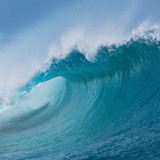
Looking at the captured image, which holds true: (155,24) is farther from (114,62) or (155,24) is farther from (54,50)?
(54,50)

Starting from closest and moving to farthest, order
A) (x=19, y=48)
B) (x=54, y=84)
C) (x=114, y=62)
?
(x=114, y=62) < (x=19, y=48) < (x=54, y=84)

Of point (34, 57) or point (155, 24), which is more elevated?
point (34, 57)

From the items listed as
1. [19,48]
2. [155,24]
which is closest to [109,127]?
[155,24]

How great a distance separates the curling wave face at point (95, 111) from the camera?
11.8 ft

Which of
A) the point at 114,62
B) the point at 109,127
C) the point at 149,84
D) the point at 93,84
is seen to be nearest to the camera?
the point at 109,127

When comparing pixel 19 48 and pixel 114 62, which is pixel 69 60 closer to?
pixel 114 62

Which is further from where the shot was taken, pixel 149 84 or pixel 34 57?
pixel 34 57

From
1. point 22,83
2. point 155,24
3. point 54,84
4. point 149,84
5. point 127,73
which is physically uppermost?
point 54,84

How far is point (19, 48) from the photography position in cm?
1079

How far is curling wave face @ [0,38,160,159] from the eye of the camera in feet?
11.8

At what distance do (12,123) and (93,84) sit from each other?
381 cm

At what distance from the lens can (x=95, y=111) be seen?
21.6 feet

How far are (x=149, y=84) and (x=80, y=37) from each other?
11.5 feet

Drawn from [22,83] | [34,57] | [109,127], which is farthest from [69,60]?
[109,127]
